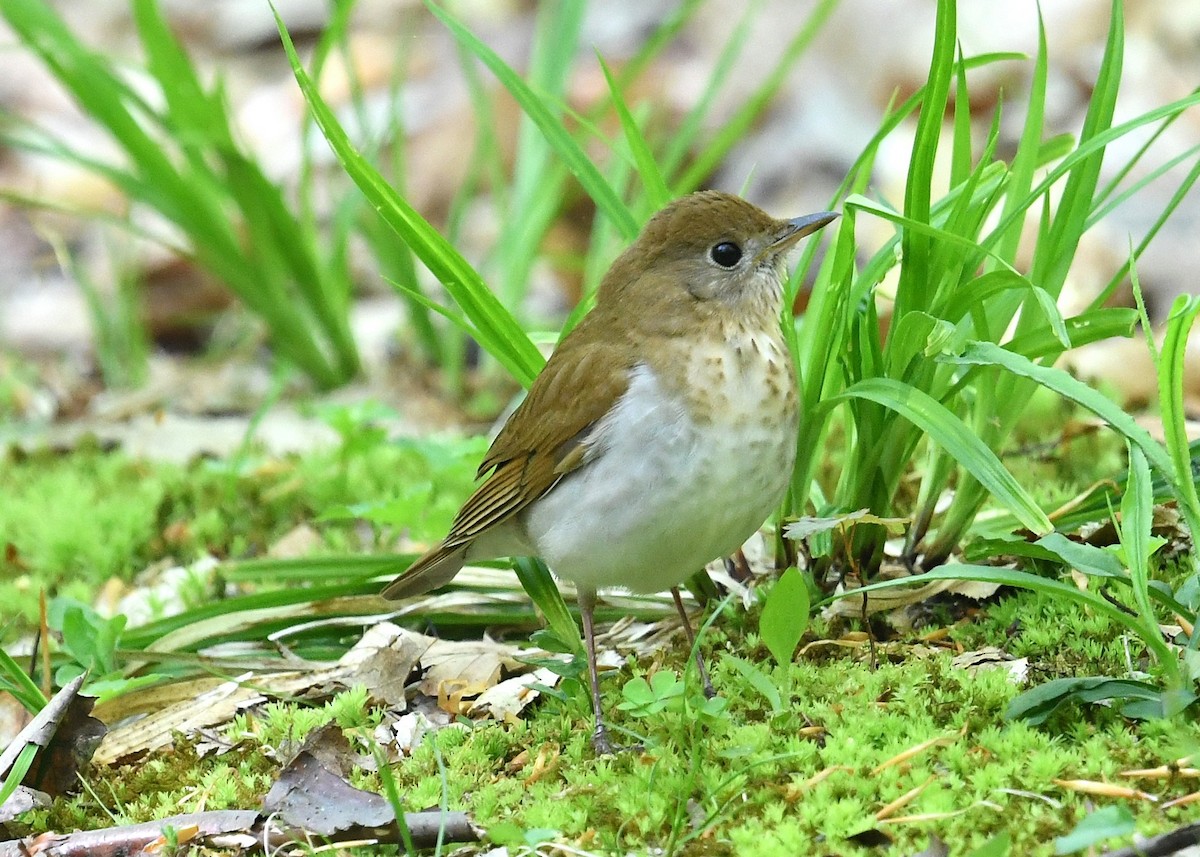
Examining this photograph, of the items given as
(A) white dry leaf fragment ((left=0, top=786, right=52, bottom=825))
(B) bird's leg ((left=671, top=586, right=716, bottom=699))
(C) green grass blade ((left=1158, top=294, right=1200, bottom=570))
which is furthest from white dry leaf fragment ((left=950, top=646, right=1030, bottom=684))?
(A) white dry leaf fragment ((left=0, top=786, right=52, bottom=825))

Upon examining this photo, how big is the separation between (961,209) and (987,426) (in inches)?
23.2

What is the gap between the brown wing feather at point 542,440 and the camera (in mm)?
3154

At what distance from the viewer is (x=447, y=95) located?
997 centimetres

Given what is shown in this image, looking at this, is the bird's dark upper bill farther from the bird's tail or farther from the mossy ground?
the bird's tail

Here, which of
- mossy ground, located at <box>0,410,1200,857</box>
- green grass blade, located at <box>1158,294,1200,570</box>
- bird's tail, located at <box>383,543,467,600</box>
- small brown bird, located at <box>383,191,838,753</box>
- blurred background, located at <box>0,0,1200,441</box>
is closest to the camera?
A: mossy ground, located at <box>0,410,1200,857</box>

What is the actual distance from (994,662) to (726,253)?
111 cm

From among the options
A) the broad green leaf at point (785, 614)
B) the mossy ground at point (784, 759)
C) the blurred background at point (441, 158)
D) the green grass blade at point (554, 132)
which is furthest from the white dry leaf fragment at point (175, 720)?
the blurred background at point (441, 158)

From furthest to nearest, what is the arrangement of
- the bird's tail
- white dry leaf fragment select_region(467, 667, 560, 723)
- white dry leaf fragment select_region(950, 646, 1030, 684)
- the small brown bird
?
the bird's tail, white dry leaf fragment select_region(467, 667, 560, 723), the small brown bird, white dry leaf fragment select_region(950, 646, 1030, 684)

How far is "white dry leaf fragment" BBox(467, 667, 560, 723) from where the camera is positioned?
314 cm

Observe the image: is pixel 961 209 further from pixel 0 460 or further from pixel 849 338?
pixel 0 460

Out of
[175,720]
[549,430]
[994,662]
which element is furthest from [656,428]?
[175,720]

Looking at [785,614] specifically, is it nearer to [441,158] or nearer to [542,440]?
[542,440]

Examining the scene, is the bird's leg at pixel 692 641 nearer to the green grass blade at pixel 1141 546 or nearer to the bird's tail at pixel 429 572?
the bird's tail at pixel 429 572

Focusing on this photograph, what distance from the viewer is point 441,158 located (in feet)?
29.3
